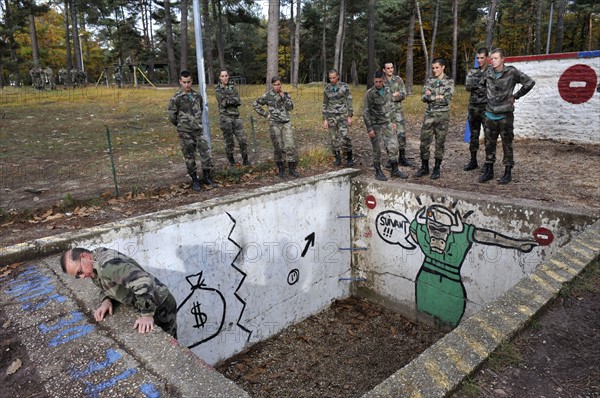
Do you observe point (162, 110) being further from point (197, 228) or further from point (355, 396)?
point (355, 396)

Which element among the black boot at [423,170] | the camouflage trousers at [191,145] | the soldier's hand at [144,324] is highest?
the camouflage trousers at [191,145]

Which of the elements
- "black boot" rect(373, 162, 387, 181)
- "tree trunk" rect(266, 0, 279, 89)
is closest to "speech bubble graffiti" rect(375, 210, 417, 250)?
"black boot" rect(373, 162, 387, 181)

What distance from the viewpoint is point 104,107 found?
54.3ft

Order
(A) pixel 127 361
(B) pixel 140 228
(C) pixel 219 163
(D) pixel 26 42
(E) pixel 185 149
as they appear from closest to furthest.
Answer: (A) pixel 127 361 < (B) pixel 140 228 < (E) pixel 185 149 < (C) pixel 219 163 < (D) pixel 26 42

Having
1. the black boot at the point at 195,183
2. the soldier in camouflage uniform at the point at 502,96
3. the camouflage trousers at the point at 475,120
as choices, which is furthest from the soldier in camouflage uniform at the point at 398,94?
the black boot at the point at 195,183

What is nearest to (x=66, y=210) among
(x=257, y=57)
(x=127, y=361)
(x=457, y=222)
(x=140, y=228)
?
(x=140, y=228)

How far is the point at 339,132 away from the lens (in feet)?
25.5

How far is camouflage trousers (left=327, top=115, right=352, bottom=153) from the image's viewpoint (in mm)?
7625

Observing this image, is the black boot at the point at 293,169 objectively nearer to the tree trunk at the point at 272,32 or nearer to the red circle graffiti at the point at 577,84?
the tree trunk at the point at 272,32

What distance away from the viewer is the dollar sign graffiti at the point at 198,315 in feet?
18.7

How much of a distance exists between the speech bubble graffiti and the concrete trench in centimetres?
2

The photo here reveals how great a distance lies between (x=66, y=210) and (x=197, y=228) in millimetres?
2129

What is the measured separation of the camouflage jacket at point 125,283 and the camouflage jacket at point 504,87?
518 cm

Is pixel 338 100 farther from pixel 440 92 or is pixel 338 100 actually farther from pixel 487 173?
pixel 487 173
